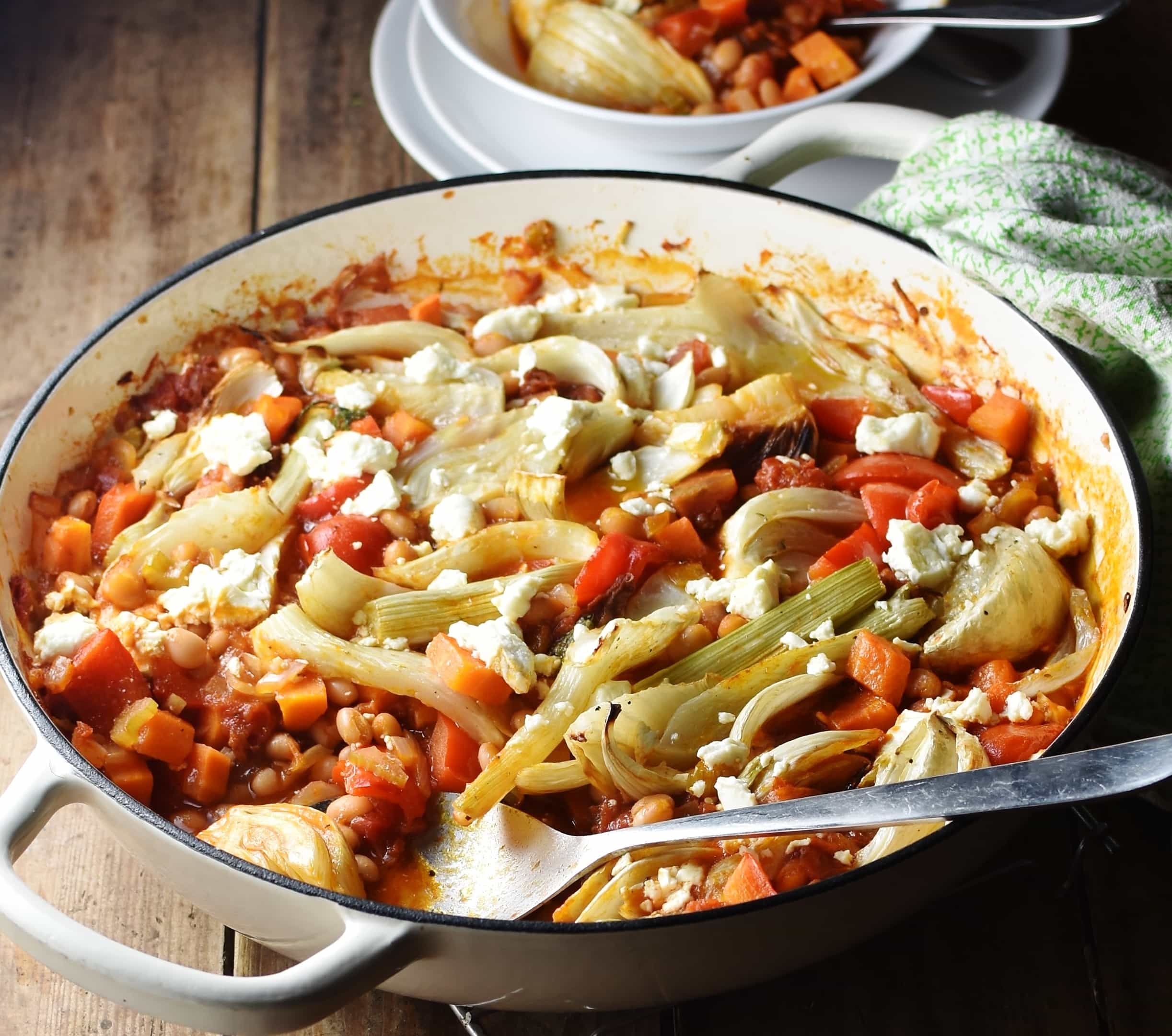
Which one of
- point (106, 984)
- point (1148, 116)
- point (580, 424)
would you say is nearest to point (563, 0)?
point (580, 424)

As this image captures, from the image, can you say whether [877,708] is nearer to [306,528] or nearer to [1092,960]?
[1092,960]

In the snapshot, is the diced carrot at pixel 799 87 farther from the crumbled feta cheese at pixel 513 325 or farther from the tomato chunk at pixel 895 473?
the tomato chunk at pixel 895 473

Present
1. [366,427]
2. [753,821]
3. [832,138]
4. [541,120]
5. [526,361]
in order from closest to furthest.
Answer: [753,821] → [366,427] → [526,361] → [832,138] → [541,120]

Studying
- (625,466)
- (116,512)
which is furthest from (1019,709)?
(116,512)

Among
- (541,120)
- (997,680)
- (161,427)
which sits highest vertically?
(541,120)

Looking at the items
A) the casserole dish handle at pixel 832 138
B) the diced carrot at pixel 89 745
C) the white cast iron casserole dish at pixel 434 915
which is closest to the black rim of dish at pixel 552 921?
the white cast iron casserole dish at pixel 434 915

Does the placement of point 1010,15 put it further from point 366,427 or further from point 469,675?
point 469,675

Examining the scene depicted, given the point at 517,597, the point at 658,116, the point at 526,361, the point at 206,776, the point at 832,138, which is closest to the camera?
the point at 206,776

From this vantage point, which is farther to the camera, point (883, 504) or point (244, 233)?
point (244, 233)
